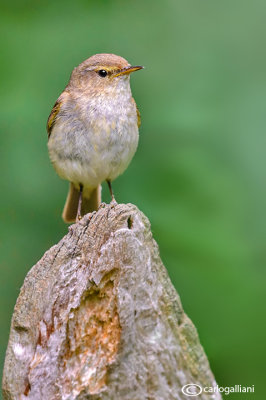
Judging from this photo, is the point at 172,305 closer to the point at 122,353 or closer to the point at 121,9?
the point at 122,353

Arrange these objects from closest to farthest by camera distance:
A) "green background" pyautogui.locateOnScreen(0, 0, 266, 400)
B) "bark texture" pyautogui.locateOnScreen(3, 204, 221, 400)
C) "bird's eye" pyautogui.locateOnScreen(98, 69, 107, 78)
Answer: "bark texture" pyautogui.locateOnScreen(3, 204, 221, 400)
"bird's eye" pyautogui.locateOnScreen(98, 69, 107, 78)
"green background" pyautogui.locateOnScreen(0, 0, 266, 400)

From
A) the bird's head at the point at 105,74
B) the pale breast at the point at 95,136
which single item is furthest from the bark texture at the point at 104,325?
the bird's head at the point at 105,74

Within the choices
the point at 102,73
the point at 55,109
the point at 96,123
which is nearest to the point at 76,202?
the point at 55,109

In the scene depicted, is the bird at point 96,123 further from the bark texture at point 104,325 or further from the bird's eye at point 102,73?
the bark texture at point 104,325

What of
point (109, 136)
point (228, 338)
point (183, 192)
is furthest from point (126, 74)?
point (228, 338)

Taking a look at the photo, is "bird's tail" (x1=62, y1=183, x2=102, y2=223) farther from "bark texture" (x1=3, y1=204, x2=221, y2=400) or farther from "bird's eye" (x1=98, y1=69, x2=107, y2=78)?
"bark texture" (x1=3, y1=204, x2=221, y2=400)

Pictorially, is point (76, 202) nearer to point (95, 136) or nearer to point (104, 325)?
point (95, 136)

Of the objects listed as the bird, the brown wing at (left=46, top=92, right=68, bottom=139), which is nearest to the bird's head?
the bird
